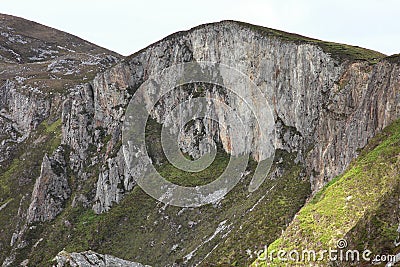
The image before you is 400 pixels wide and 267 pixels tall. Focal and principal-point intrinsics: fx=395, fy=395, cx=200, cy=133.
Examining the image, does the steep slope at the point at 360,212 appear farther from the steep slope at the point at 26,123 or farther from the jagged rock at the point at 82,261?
the steep slope at the point at 26,123

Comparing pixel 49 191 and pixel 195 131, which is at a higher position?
pixel 195 131

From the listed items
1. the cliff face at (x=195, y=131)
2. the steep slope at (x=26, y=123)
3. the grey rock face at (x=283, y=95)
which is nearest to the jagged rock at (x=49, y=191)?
the cliff face at (x=195, y=131)

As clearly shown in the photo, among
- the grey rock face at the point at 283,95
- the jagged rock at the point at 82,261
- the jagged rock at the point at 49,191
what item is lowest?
the jagged rock at the point at 49,191

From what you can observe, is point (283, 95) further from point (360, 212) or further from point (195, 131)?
point (360, 212)

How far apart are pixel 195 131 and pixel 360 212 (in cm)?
7844

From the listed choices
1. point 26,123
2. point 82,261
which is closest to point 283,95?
point 82,261

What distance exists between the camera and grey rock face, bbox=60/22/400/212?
152 feet

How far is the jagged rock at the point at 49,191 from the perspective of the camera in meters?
110

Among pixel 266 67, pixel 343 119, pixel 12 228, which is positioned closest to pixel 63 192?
pixel 12 228

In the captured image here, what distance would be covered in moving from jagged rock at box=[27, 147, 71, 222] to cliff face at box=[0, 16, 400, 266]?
11.2 inches

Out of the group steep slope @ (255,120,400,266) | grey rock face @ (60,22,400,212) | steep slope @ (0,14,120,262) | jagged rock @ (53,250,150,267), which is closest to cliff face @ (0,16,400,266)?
grey rock face @ (60,22,400,212)

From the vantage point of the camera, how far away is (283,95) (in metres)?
84.2

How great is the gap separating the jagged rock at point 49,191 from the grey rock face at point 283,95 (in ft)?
24.1

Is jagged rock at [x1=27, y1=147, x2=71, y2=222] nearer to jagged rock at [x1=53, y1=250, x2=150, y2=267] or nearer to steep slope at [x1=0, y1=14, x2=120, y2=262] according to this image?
steep slope at [x1=0, y1=14, x2=120, y2=262]
